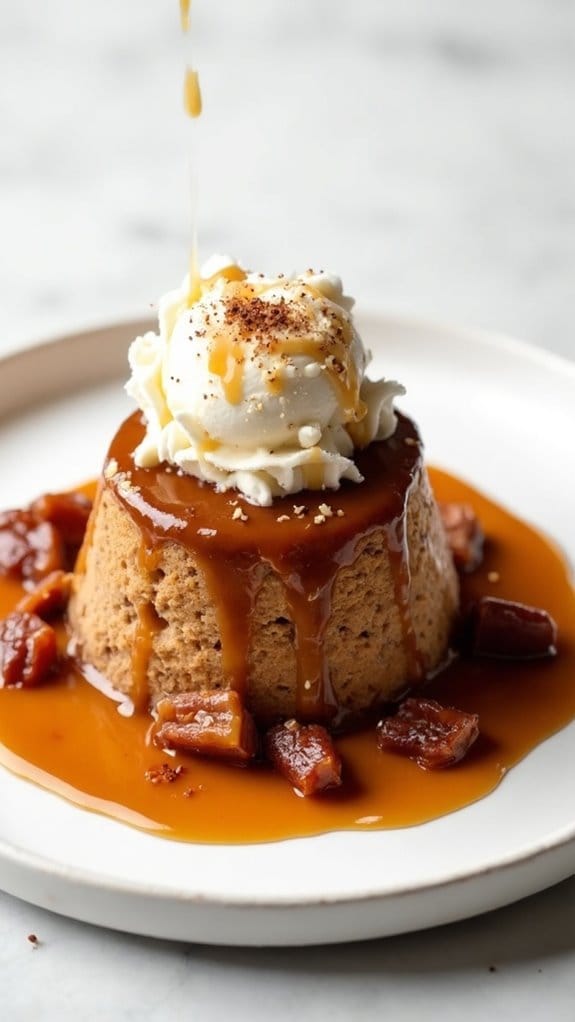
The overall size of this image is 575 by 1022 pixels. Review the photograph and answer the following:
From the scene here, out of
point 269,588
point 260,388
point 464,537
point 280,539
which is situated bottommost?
point 464,537

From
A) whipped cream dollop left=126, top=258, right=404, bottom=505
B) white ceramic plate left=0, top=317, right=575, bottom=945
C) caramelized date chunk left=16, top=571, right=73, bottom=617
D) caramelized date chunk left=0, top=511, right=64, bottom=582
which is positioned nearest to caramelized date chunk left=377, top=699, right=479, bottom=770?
white ceramic plate left=0, top=317, right=575, bottom=945

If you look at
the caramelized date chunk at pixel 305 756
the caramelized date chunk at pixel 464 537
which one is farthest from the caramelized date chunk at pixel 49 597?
the caramelized date chunk at pixel 464 537

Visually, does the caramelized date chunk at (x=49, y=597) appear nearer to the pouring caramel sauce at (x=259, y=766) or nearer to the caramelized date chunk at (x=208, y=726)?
the pouring caramel sauce at (x=259, y=766)

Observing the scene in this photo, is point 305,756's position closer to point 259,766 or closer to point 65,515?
point 259,766

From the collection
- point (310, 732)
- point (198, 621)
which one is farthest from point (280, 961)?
point (198, 621)

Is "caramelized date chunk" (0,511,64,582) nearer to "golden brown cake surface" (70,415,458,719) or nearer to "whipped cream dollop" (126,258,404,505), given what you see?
"golden brown cake surface" (70,415,458,719)

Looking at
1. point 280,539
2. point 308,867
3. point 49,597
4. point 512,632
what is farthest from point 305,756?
point 49,597

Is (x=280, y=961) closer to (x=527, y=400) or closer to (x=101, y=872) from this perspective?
(x=101, y=872)
